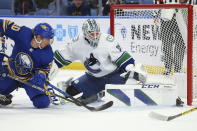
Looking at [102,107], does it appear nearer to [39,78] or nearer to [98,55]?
[98,55]

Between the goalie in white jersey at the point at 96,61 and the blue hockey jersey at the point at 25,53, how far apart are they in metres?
0.30

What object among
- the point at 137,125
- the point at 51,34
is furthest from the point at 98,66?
the point at 137,125

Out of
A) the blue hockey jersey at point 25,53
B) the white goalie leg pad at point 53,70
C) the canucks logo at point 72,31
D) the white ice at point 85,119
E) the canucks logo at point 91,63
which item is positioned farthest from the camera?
the canucks logo at point 72,31

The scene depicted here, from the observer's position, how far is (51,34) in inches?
132

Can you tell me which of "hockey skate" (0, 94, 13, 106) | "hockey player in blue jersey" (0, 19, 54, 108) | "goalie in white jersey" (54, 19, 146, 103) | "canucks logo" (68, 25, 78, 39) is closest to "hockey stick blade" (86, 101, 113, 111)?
"goalie in white jersey" (54, 19, 146, 103)

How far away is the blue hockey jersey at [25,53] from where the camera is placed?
3404 millimetres

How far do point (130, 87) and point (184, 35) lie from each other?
786mm

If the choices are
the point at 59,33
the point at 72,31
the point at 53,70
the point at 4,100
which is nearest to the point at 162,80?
the point at 53,70

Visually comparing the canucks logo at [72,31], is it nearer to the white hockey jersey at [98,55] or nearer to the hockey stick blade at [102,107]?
the white hockey jersey at [98,55]

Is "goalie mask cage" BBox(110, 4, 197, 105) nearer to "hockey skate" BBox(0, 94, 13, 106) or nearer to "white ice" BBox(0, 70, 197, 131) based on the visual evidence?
"white ice" BBox(0, 70, 197, 131)

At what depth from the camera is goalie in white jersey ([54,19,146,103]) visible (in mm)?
3455

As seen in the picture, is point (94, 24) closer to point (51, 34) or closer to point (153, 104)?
point (51, 34)

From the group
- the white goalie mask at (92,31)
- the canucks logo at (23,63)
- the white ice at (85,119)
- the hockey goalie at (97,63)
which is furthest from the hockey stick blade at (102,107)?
the canucks logo at (23,63)

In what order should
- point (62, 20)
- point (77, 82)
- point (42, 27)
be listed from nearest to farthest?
point (42, 27), point (77, 82), point (62, 20)
